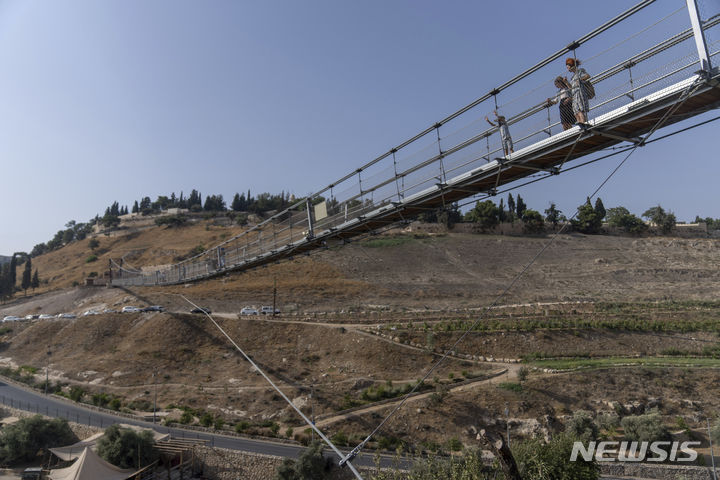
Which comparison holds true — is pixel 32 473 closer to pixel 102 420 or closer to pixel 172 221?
pixel 102 420

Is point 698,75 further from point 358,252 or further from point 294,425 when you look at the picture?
point 358,252

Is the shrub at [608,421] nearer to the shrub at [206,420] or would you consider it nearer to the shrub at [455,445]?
the shrub at [455,445]

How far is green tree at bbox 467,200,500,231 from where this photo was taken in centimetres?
8556

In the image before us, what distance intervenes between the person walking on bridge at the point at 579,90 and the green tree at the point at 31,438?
33545mm

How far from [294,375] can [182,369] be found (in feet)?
37.3

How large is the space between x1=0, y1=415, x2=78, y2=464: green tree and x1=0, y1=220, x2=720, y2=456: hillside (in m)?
5.62

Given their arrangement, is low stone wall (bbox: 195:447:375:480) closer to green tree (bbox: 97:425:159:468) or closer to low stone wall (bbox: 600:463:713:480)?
green tree (bbox: 97:425:159:468)

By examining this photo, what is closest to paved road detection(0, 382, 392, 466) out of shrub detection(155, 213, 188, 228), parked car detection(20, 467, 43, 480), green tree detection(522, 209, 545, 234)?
parked car detection(20, 467, 43, 480)

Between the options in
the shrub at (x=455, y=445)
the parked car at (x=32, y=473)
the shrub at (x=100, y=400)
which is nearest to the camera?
the shrub at (x=455, y=445)

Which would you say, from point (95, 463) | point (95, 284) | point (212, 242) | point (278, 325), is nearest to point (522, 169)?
point (95, 463)

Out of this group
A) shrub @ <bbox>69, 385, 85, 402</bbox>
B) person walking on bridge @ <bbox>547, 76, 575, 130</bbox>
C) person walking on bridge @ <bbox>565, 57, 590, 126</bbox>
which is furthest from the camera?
shrub @ <bbox>69, 385, 85, 402</bbox>

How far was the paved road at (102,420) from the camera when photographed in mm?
22859

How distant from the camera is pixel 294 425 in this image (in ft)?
88.9

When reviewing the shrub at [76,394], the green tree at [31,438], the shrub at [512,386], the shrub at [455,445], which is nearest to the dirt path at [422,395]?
the shrub at [512,386]
